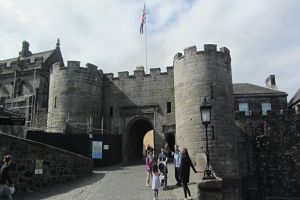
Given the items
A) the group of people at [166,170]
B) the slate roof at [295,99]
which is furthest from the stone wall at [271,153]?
the group of people at [166,170]

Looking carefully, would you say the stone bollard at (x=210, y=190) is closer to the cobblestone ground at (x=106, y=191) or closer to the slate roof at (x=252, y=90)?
the cobblestone ground at (x=106, y=191)

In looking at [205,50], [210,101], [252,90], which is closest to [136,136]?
[210,101]

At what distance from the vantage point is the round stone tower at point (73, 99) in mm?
23562

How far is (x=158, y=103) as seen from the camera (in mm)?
24469

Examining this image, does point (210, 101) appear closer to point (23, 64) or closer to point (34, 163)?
point (34, 163)

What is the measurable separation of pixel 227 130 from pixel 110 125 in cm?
922

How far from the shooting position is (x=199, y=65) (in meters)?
20.7

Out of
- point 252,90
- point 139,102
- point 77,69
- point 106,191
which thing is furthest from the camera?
point 252,90

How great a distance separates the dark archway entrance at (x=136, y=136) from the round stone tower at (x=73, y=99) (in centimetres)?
240

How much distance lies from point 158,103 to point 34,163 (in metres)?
13.7

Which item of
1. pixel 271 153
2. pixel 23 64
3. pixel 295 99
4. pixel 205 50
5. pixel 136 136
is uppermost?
pixel 23 64

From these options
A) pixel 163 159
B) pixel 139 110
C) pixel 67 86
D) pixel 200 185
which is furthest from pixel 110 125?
pixel 200 185

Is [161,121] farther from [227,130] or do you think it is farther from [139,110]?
[227,130]

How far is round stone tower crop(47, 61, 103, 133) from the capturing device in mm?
23562
